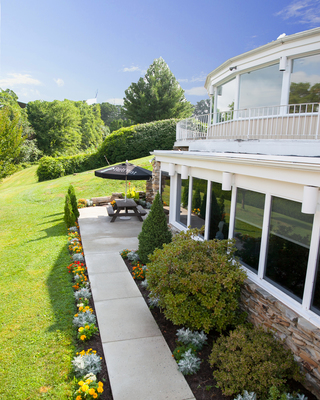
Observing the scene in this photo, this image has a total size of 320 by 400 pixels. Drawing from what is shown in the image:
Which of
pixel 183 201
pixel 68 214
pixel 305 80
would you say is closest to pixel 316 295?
pixel 183 201

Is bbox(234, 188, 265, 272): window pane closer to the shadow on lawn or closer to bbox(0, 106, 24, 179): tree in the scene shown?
the shadow on lawn

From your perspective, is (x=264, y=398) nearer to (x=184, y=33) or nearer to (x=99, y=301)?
(x=99, y=301)

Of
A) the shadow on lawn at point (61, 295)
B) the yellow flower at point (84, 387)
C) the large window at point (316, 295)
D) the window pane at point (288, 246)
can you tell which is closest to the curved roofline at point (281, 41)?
the window pane at point (288, 246)

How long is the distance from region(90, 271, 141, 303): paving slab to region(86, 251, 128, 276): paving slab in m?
0.23

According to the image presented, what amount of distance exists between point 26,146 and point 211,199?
34716mm

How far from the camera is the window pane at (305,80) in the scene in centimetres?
698

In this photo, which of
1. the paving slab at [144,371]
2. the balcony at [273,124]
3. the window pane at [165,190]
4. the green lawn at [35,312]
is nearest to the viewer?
the paving slab at [144,371]

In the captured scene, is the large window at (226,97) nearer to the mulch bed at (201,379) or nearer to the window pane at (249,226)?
the window pane at (249,226)

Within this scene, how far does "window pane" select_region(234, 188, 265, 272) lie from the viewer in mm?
4261

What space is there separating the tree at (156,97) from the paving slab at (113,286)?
1239 inches

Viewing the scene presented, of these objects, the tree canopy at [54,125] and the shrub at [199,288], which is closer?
the shrub at [199,288]

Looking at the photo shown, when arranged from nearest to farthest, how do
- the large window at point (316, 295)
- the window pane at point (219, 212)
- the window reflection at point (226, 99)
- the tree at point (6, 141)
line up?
the large window at point (316, 295) → the window pane at point (219, 212) → the window reflection at point (226, 99) → the tree at point (6, 141)

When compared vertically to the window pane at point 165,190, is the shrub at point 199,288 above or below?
below

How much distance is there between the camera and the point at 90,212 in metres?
12.2
